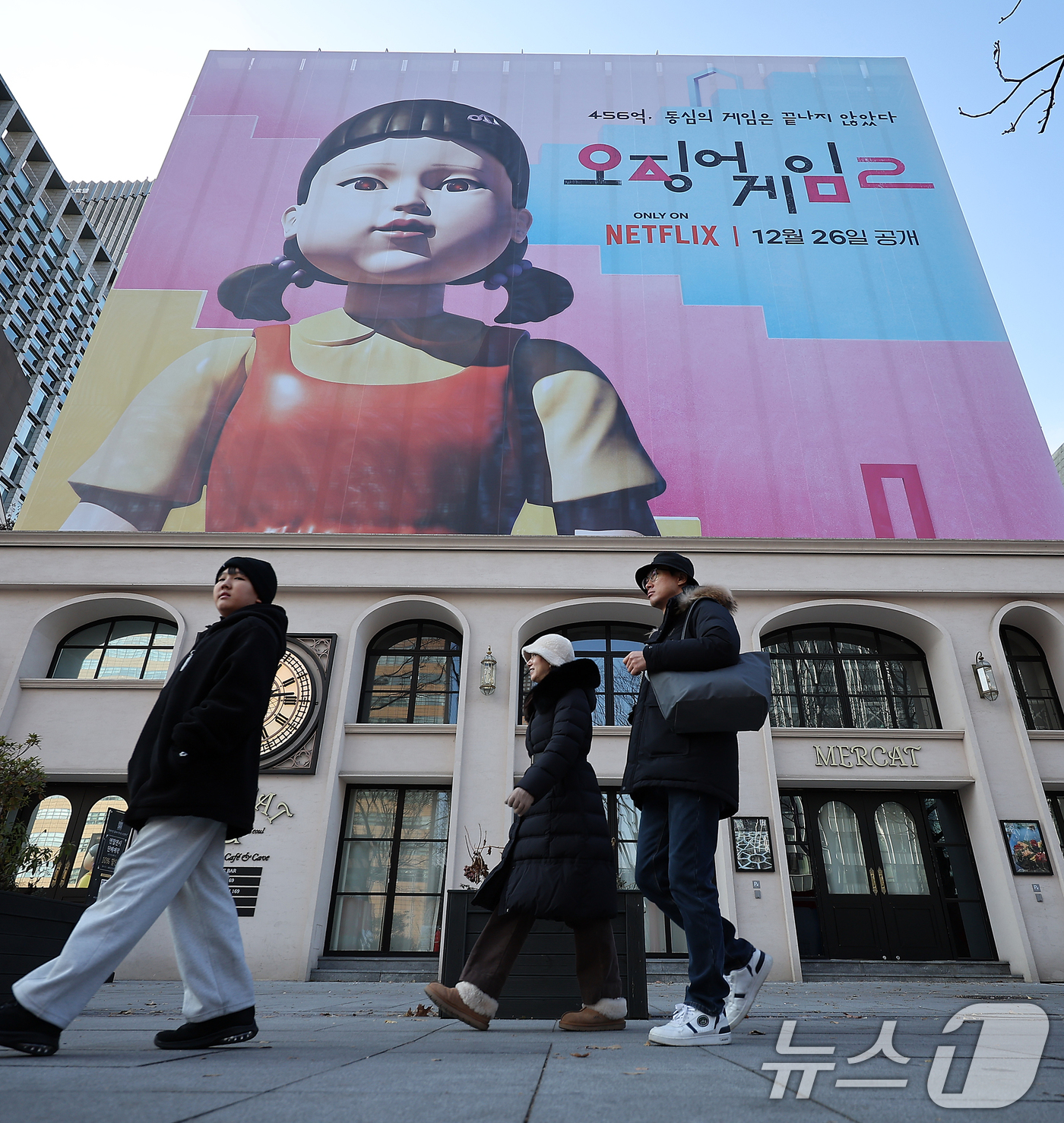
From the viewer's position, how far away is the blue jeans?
3.36 m

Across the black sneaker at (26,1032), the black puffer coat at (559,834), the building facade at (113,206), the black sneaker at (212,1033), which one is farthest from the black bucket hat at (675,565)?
the building facade at (113,206)

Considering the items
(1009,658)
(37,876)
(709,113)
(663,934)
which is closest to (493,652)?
(663,934)

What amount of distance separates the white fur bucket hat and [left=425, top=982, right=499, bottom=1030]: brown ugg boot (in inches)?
65.3

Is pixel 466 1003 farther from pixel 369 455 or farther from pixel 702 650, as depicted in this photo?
pixel 369 455

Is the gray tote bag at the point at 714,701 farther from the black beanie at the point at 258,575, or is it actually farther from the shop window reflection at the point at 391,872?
the shop window reflection at the point at 391,872

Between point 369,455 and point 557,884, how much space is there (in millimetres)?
13145

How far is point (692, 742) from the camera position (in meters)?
3.66

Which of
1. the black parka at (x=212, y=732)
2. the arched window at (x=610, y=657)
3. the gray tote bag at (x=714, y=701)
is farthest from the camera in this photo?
the arched window at (x=610, y=657)

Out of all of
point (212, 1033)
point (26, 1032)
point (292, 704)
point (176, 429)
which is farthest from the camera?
point (176, 429)

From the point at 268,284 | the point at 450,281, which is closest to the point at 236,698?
the point at 450,281

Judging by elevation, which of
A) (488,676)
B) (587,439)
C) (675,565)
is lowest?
(675,565)

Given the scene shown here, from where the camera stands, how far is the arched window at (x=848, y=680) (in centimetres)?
1348

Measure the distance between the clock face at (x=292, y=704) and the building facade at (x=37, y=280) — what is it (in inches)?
1921

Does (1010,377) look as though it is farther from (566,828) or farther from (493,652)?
(566,828)
